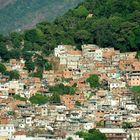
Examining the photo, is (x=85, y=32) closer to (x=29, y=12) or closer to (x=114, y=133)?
(x=114, y=133)

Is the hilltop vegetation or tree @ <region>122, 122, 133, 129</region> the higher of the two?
the hilltop vegetation

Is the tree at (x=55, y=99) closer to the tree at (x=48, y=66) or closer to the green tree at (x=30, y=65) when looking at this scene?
the tree at (x=48, y=66)

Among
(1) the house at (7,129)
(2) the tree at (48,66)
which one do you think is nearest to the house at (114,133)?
(1) the house at (7,129)

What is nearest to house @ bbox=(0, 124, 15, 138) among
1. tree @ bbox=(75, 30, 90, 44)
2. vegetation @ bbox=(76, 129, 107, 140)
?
vegetation @ bbox=(76, 129, 107, 140)

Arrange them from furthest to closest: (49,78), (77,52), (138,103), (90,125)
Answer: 1. (77,52)
2. (49,78)
3. (138,103)
4. (90,125)

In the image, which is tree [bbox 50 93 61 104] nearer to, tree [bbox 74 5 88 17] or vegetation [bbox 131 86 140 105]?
vegetation [bbox 131 86 140 105]

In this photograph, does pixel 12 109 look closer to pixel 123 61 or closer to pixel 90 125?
pixel 90 125

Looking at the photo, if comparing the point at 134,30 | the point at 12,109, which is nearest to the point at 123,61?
the point at 134,30
